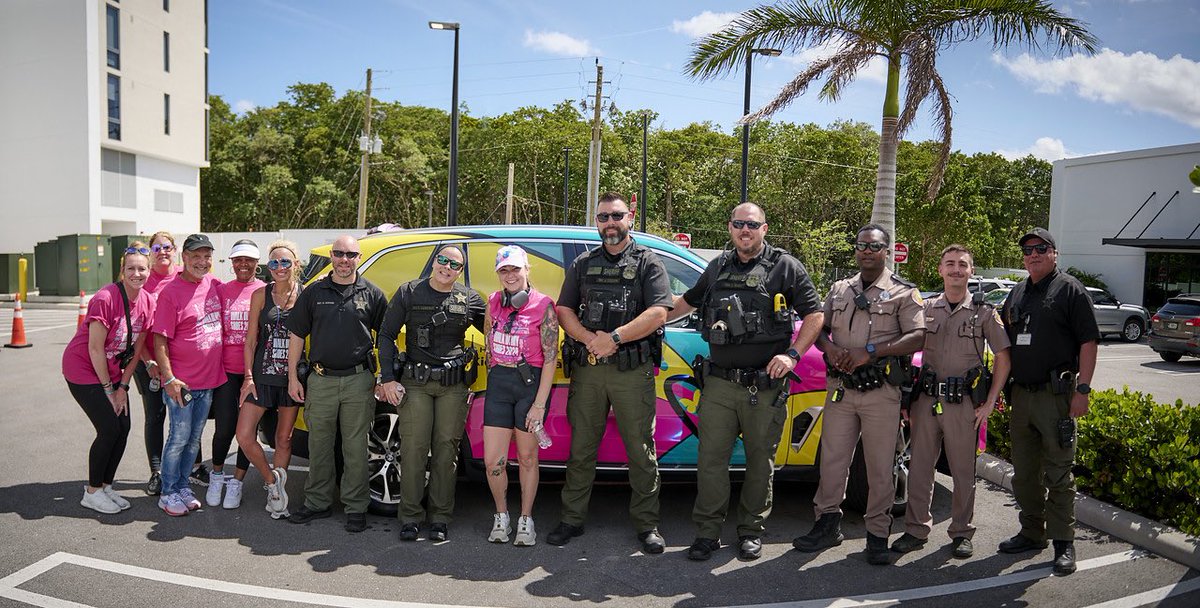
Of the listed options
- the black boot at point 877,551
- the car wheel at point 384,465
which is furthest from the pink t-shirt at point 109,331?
the black boot at point 877,551

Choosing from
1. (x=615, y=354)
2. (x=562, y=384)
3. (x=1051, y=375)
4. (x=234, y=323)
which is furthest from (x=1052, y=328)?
(x=234, y=323)

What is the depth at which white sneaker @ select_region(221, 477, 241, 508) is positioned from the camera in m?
5.46

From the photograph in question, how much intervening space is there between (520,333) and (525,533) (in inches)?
47.3

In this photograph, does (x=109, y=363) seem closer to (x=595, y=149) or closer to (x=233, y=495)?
(x=233, y=495)

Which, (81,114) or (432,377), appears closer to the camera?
(432,377)

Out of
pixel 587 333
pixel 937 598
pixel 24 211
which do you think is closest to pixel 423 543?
pixel 587 333

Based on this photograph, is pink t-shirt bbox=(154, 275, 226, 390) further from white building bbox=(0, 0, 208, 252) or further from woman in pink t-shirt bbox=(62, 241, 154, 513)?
white building bbox=(0, 0, 208, 252)

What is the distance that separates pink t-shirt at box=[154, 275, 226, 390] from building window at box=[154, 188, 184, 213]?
3803 cm

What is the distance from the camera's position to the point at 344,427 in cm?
509

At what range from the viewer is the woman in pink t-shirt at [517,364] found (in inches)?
185

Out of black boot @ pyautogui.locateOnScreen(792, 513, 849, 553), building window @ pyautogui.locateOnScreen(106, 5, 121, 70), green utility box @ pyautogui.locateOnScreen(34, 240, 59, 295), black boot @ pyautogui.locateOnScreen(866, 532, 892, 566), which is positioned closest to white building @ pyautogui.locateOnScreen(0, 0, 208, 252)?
building window @ pyautogui.locateOnScreen(106, 5, 121, 70)

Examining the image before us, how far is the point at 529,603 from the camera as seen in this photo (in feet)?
13.4

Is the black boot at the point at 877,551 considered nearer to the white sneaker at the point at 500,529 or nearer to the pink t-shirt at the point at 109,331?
the white sneaker at the point at 500,529

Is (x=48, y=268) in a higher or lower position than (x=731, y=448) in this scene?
higher
